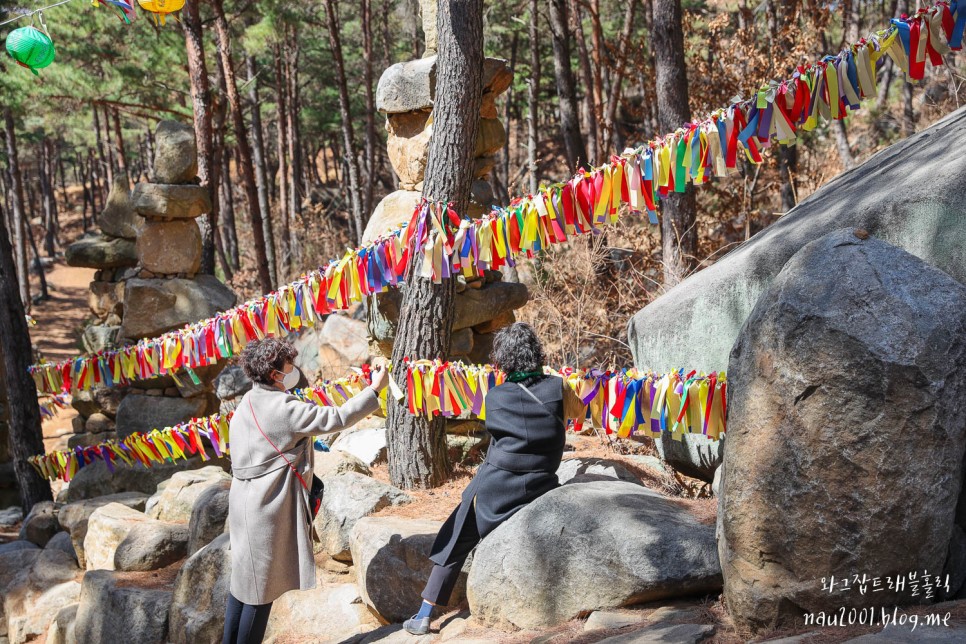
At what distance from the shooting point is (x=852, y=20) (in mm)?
16141

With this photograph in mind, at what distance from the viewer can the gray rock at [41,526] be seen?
29.8 ft

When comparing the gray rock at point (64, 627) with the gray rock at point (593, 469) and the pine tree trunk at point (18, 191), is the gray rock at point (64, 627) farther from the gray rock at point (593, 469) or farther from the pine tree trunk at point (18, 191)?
the pine tree trunk at point (18, 191)

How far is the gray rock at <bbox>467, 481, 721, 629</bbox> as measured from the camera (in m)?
4.04

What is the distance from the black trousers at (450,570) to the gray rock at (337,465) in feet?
8.17

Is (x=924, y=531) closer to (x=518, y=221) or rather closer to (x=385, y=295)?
(x=518, y=221)

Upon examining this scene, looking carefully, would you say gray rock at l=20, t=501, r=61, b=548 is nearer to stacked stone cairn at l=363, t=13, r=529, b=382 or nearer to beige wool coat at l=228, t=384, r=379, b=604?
stacked stone cairn at l=363, t=13, r=529, b=382

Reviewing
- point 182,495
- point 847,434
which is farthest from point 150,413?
point 847,434

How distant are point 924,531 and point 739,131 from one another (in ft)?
10.0

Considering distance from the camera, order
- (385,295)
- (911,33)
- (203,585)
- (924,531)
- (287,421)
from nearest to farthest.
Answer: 1. (924,531)
2. (287,421)
3. (911,33)
4. (203,585)
5. (385,295)

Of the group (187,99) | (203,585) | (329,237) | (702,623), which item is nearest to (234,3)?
(187,99)

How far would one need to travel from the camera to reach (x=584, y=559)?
4160mm

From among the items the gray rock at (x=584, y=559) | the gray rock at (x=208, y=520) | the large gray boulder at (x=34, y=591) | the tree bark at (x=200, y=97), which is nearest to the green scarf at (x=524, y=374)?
the gray rock at (x=584, y=559)

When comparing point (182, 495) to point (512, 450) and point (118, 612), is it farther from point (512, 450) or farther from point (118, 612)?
point (512, 450)

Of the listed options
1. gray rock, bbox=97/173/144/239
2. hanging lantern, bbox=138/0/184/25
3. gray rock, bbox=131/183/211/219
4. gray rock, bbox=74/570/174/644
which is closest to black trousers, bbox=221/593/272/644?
gray rock, bbox=74/570/174/644
